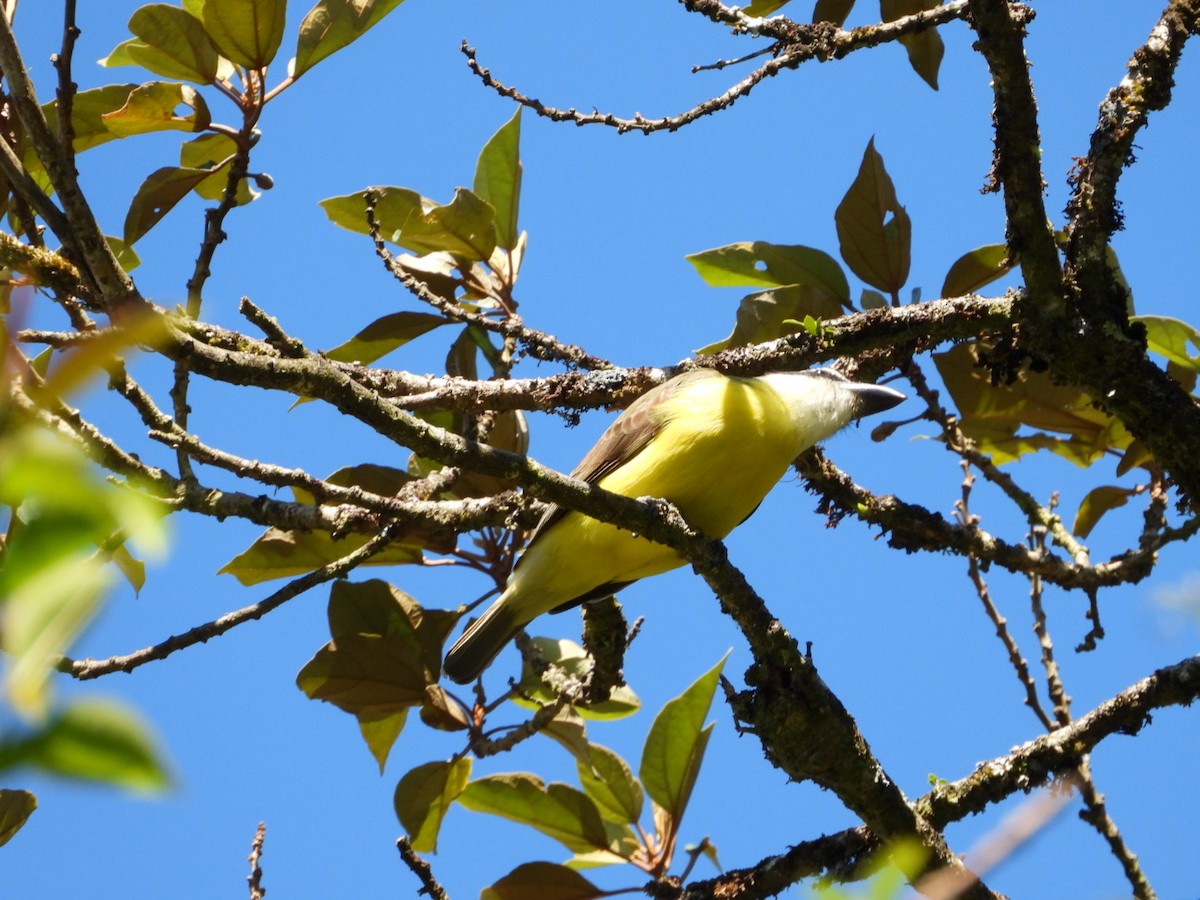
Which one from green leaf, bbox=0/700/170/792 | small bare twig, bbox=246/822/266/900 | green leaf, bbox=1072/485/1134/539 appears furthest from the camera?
green leaf, bbox=1072/485/1134/539

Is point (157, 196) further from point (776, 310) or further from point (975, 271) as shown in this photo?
point (975, 271)

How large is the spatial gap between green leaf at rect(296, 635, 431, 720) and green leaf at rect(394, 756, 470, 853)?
29 centimetres

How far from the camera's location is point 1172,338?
14.1 feet

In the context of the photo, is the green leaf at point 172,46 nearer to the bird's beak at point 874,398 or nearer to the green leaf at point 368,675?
the green leaf at point 368,675

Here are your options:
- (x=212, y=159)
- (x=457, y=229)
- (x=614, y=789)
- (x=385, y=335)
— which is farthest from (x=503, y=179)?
(x=614, y=789)

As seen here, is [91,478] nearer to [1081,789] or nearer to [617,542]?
[617,542]

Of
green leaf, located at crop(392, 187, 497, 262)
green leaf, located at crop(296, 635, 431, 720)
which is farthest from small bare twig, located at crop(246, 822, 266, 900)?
green leaf, located at crop(392, 187, 497, 262)

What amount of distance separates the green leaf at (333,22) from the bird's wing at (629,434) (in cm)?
170

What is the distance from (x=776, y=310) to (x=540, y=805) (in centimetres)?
214

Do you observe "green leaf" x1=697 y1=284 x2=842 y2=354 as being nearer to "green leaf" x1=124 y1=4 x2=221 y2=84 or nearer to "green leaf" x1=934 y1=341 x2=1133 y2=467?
"green leaf" x1=934 y1=341 x2=1133 y2=467

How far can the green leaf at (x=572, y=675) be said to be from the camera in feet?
15.4

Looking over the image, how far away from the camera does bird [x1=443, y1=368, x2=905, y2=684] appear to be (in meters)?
4.30


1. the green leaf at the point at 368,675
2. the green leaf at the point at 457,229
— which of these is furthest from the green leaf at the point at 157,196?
the green leaf at the point at 368,675

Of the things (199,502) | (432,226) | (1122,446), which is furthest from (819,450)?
(199,502)
